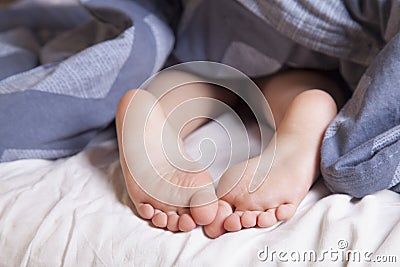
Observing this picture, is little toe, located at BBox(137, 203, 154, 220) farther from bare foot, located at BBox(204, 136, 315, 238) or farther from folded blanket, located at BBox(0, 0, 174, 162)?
folded blanket, located at BBox(0, 0, 174, 162)

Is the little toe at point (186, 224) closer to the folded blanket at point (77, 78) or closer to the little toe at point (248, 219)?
the little toe at point (248, 219)

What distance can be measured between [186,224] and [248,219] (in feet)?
0.19

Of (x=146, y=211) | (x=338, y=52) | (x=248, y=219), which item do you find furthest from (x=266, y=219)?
(x=338, y=52)

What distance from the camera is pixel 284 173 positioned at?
600 mm

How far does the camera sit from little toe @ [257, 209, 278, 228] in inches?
22.4

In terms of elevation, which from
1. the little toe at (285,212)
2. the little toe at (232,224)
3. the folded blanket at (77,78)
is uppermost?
the little toe at (285,212)

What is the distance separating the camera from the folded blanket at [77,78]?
2.32 feet

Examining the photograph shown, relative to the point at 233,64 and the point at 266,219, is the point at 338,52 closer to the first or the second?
the point at 233,64

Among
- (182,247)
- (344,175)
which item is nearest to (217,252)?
(182,247)

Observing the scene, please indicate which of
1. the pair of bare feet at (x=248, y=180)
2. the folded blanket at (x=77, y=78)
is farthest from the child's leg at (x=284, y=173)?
the folded blanket at (x=77, y=78)

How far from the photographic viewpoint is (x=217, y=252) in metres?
0.54

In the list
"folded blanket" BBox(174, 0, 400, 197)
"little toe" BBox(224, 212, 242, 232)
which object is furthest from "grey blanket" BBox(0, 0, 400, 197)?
"little toe" BBox(224, 212, 242, 232)

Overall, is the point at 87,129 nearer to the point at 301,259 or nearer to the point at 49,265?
the point at 49,265

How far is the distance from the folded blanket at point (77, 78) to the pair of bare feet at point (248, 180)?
0.30 ft
